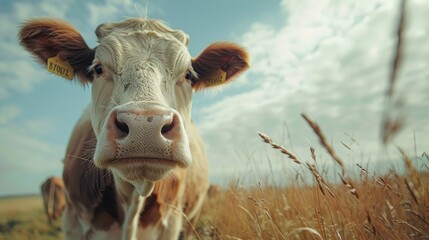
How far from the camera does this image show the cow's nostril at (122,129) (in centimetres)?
232

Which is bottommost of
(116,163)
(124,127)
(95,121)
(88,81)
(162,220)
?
(162,220)

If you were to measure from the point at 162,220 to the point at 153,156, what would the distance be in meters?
1.78

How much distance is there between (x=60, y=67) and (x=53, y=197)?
32.6ft

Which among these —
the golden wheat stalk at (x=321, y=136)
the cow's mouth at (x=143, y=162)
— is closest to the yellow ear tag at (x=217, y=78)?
the cow's mouth at (x=143, y=162)

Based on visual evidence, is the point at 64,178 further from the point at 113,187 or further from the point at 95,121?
the point at 95,121

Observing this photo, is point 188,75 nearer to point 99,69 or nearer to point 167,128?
point 99,69

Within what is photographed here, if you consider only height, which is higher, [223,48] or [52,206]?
[223,48]

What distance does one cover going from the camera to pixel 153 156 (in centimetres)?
231

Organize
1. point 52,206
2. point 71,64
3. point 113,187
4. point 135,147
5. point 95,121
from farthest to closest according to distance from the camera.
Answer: point 52,206
point 71,64
point 113,187
point 95,121
point 135,147

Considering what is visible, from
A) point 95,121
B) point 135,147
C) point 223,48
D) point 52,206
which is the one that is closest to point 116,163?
point 135,147

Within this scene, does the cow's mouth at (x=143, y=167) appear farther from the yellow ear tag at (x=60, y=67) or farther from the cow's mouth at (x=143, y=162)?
the yellow ear tag at (x=60, y=67)

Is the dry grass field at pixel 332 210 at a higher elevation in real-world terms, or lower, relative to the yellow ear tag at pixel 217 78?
lower

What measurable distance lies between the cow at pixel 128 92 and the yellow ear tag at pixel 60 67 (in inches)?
0.4

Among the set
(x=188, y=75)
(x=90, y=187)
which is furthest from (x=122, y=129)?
(x=90, y=187)
